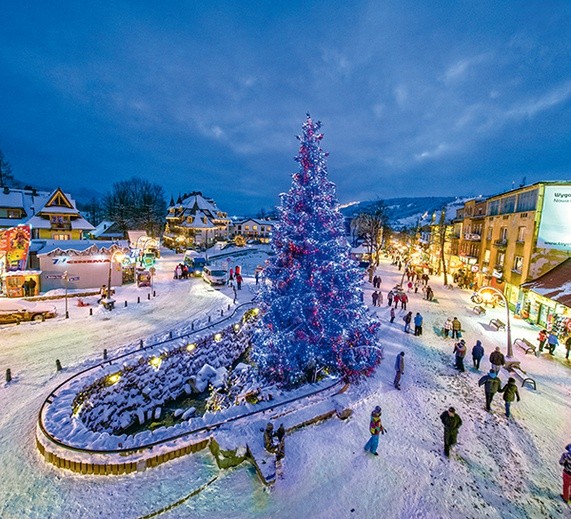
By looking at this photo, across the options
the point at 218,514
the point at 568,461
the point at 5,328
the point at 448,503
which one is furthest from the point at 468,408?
the point at 5,328

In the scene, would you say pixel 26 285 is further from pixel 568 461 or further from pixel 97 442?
pixel 568 461

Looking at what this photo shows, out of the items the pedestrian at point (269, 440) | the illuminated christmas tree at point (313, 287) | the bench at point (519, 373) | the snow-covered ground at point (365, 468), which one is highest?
the illuminated christmas tree at point (313, 287)

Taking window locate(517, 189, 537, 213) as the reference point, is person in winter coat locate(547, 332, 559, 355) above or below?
below

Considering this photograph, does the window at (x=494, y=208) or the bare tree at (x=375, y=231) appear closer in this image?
the window at (x=494, y=208)

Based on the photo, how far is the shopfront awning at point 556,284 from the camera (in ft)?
50.1

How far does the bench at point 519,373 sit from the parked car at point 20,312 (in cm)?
2408

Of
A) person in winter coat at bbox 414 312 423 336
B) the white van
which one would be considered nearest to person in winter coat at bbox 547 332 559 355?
person in winter coat at bbox 414 312 423 336

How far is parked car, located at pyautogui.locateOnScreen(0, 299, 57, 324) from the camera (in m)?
15.9

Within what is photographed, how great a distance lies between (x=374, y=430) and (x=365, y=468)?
89cm

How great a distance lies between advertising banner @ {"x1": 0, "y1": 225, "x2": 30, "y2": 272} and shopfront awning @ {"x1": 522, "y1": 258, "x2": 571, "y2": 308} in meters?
34.3

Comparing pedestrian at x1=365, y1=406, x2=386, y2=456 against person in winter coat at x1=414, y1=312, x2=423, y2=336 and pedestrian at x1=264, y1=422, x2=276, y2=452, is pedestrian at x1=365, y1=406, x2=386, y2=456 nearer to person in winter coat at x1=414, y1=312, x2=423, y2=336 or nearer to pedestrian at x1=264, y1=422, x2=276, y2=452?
pedestrian at x1=264, y1=422, x2=276, y2=452

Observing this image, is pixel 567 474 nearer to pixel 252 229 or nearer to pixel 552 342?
pixel 552 342

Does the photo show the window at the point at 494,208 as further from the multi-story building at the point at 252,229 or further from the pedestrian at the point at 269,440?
the multi-story building at the point at 252,229

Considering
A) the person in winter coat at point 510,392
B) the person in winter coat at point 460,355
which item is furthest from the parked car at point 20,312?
the person in winter coat at point 510,392
